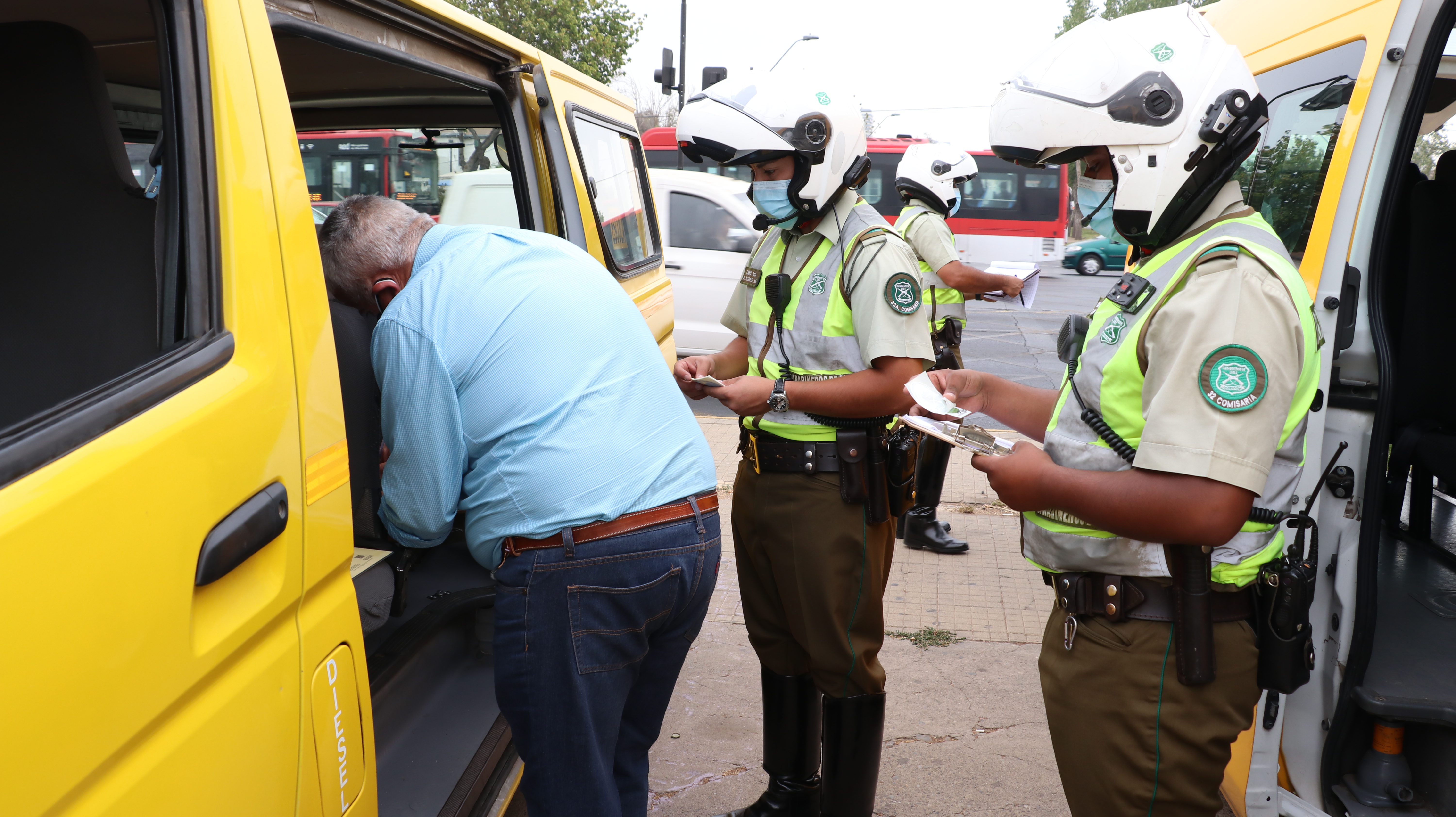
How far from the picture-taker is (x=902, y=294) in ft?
8.05

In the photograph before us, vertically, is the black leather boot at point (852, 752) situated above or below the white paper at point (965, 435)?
below

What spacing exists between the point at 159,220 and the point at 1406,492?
4224 millimetres

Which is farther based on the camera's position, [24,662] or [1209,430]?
[1209,430]

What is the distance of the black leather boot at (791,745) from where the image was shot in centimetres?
268

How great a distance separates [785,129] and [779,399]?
0.70 meters

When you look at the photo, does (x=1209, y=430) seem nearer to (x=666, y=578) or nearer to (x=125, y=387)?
(x=666, y=578)

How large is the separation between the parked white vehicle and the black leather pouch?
7.03 m

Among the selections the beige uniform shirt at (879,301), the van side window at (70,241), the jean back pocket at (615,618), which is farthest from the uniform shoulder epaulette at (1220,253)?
the van side window at (70,241)

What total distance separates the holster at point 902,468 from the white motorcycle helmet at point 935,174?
306cm

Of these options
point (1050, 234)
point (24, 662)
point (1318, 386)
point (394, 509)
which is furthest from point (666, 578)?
point (1050, 234)

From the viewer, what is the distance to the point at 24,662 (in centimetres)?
89

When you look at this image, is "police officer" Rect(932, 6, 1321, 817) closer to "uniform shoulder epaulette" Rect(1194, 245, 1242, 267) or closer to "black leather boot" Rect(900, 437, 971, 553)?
"uniform shoulder epaulette" Rect(1194, 245, 1242, 267)

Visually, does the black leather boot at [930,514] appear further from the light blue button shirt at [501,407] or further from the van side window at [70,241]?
the van side window at [70,241]

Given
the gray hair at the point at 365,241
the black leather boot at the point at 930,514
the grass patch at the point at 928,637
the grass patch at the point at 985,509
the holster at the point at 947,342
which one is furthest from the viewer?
the grass patch at the point at 985,509
